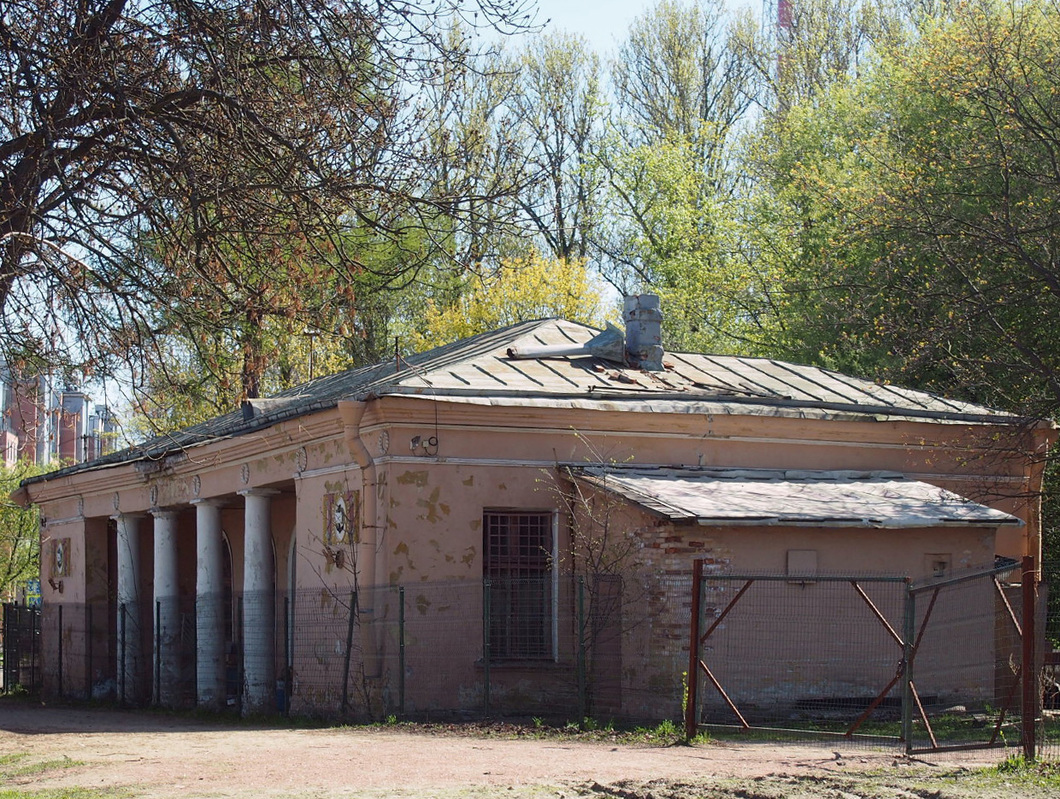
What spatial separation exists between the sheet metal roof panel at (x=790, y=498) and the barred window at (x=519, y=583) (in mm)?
1097

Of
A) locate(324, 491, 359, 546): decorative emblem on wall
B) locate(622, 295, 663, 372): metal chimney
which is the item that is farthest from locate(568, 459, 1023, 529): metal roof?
locate(324, 491, 359, 546): decorative emblem on wall

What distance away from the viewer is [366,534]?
15.6 m

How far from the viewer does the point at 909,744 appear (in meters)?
11.1

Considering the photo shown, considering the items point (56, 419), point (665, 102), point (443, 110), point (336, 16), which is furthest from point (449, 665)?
point (665, 102)

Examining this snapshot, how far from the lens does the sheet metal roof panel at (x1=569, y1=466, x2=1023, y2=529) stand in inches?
582

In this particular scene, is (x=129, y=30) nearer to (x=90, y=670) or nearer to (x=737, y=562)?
(x=737, y=562)

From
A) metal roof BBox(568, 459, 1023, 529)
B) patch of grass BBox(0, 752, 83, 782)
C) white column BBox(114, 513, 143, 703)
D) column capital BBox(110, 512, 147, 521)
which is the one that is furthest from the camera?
column capital BBox(110, 512, 147, 521)

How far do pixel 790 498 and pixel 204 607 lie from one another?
8.89 meters

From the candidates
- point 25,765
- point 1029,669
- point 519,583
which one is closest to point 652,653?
point 519,583

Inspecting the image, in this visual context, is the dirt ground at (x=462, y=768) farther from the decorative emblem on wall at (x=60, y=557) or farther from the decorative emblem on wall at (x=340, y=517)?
the decorative emblem on wall at (x=60, y=557)

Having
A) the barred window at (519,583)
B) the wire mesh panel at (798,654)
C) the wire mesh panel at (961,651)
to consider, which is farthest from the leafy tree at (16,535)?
the wire mesh panel at (961,651)

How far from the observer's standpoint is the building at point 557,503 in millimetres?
15133

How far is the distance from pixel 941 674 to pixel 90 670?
50.5 feet

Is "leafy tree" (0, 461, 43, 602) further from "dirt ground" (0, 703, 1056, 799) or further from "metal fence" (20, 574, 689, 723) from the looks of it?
"dirt ground" (0, 703, 1056, 799)
